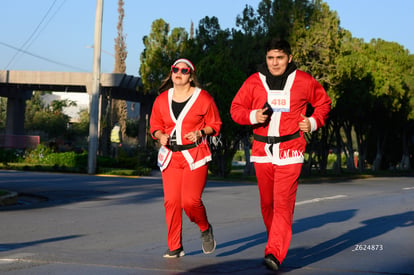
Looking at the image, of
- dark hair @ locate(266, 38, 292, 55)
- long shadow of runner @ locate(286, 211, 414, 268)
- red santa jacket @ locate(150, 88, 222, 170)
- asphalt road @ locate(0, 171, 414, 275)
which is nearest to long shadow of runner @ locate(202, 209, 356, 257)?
asphalt road @ locate(0, 171, 414, 275)

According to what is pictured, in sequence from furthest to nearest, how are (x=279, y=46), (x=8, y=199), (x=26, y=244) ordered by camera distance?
1. (x=8, y=199)
2. (x=26, y=244)
3. (x=279, y=46)

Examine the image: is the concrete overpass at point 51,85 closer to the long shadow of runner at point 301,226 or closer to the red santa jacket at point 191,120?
the long shadow of runner at point 301,226

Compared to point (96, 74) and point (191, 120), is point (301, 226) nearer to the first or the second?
point (191, 120)

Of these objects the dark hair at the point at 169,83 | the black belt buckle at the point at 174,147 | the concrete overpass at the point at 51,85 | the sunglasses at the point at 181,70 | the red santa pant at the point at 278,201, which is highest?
the concrete overpass at the point at 51,85

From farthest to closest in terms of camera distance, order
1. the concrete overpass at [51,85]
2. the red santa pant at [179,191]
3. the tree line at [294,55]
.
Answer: the concrete overpass at [51,85]
the tree line at [294,55]
the red santa pant at [179,191]

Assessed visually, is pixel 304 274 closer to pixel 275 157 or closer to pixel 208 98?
pixel 275 157

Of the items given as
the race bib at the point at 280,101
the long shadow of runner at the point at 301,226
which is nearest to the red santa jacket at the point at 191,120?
the race bib at the point at 280,101

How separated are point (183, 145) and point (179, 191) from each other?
0.45m

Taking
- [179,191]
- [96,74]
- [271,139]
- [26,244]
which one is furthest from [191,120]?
[96,74]

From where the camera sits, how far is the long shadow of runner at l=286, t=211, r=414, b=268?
7922 mm

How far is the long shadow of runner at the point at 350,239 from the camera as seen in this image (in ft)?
26.0

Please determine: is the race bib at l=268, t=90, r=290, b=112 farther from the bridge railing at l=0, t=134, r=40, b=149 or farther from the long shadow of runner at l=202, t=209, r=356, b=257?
the bridge railing at l=0, t=134, r=40, b=149

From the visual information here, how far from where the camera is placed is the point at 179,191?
7.46 m

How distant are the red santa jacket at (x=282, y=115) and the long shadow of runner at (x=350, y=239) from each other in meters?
1.07
